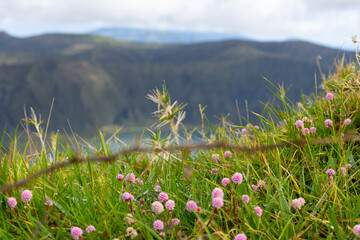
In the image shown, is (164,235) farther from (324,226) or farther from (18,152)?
(18,152)

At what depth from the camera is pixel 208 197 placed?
8.06 feet

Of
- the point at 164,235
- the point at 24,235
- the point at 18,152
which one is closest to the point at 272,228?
the point at 164,235

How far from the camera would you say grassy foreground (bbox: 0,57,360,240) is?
210cm

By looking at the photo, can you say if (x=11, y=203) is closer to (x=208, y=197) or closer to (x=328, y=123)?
(x=208, y=197)

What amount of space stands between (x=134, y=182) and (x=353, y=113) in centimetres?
233

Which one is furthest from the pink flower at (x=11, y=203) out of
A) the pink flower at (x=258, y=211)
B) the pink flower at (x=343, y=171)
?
the pink flower at (x=343, y=171)

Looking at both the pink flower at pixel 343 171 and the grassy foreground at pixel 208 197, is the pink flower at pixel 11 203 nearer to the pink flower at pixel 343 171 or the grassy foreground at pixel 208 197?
the grassy foreground at pixel 208 197

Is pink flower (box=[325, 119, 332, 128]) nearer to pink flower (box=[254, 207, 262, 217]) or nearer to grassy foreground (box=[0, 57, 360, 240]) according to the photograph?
grassy foreground (box=[0, 57, 360, 240])

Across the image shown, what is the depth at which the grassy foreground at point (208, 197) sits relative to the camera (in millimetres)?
2100

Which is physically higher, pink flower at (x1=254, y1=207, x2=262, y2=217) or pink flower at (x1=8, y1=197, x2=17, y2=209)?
pink flower at (x1=254, y1=207, x2=262, y2=217)

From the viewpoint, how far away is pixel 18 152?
3.21 metres

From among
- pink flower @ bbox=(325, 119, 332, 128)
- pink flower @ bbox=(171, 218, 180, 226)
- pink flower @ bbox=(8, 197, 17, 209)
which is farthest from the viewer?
pink flower @ bbox=(325, 119, 332, 128)

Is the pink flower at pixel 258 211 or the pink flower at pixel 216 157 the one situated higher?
the pink flower at pixel 258 211

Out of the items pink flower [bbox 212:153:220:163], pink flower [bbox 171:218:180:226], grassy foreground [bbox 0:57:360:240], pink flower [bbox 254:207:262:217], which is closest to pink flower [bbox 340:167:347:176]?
grassy foreground [bbox 0:57:360:240]
